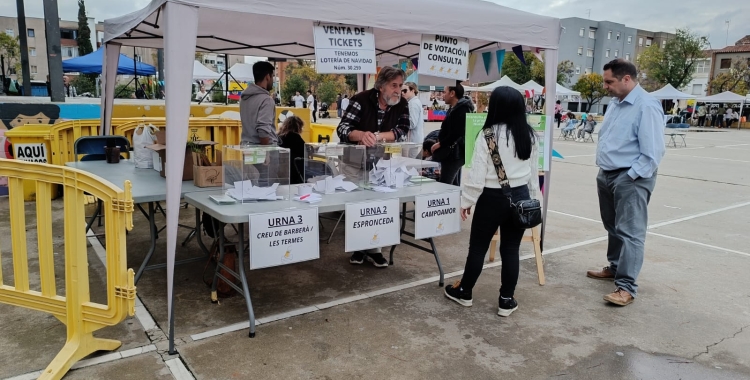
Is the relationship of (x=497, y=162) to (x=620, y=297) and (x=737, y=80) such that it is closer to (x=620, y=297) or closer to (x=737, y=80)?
(x=620, y=297)

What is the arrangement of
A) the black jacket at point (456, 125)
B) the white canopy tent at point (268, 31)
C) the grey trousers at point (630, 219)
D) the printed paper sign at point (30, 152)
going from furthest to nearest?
the printed paper sign at point (30, 152) < the black jacket at point (456, 125) < the grey trousers at point (630, 219) < the white canopy tent at point (268, 31)


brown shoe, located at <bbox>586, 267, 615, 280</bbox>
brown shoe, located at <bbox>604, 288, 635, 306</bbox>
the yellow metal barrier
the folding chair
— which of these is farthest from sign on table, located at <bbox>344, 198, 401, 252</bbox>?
the folding chair

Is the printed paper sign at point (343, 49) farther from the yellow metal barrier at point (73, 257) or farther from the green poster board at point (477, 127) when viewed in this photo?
the yellow metal barrier at point (73, 257)

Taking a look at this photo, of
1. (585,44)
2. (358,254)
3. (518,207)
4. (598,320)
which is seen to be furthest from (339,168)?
(585,44)

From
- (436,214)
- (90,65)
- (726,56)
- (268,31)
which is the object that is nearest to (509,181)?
(436,214)

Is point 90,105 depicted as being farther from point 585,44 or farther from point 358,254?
point 585,44

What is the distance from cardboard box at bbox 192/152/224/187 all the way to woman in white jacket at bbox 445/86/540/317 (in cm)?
194

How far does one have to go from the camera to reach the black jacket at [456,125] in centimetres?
535

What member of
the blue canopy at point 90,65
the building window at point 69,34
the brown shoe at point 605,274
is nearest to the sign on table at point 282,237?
the brown shoe at point 605,274

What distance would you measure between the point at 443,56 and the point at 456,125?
1.19 meters

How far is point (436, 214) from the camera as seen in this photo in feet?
13.2

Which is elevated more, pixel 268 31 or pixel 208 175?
pixel 268 31

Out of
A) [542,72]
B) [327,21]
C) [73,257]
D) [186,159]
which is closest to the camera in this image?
[73,257]

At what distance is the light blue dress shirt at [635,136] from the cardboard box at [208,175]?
3183 millimetres
